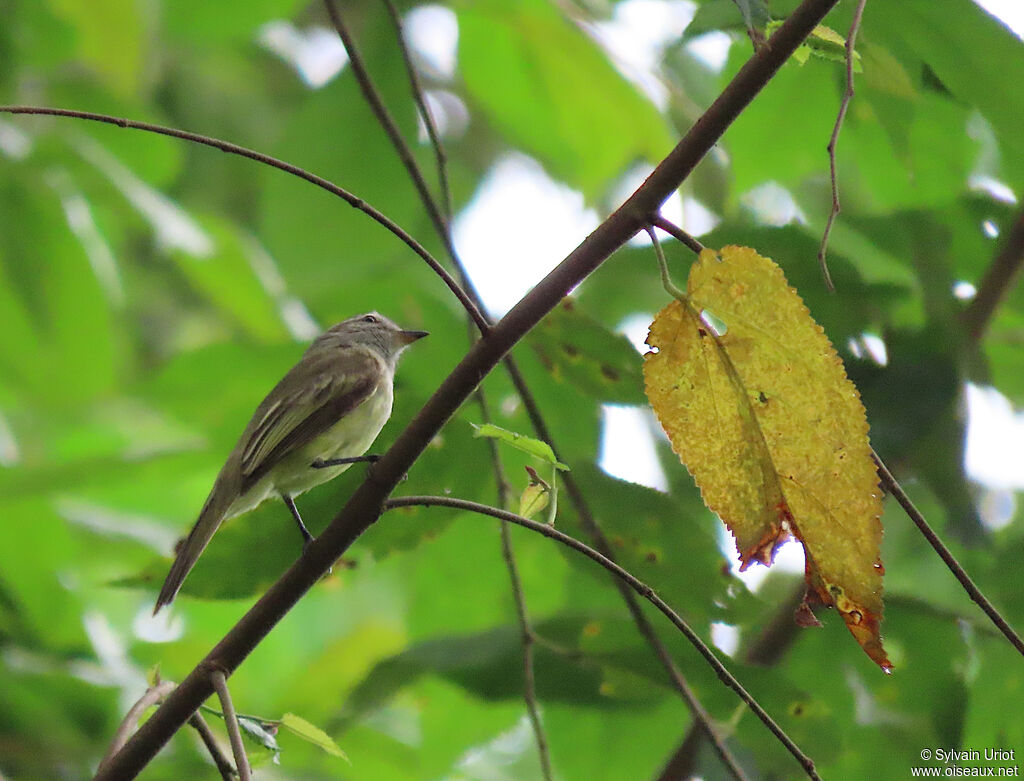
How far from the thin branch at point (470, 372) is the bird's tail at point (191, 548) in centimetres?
61

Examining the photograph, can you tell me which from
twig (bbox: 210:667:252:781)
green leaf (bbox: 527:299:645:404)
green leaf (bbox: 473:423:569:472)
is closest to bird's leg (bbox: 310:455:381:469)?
green leaf (bbox: 527:299:645:404)

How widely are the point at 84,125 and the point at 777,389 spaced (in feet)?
10.9

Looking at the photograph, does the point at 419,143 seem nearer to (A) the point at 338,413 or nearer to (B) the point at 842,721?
(A) the point at 338,413

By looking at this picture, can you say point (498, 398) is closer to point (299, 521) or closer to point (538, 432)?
point (538, 432)

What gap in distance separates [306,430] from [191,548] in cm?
55

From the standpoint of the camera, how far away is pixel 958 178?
280 centimetres

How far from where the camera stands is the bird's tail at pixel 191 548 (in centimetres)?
218

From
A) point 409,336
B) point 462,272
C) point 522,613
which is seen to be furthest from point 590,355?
point 409,336

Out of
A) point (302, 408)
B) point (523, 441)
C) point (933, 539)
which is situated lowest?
point (933, 539)

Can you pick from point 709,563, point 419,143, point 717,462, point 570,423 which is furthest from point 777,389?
point 419,143

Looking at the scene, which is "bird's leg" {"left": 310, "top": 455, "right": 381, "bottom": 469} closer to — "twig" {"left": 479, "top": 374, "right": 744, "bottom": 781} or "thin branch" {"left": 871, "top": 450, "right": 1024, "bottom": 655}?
"twig" {"left": 479, "top": 374, "right": 744, "bottom": 781}

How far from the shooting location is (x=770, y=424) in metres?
1.48

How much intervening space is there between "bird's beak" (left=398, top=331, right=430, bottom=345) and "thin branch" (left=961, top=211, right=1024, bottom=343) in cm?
143

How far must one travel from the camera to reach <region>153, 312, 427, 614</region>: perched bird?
2604mm
